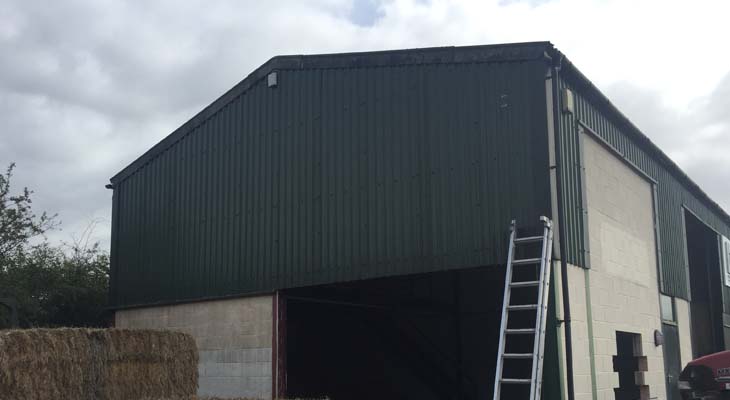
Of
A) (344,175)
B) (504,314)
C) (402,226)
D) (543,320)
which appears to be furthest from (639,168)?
(504,314)

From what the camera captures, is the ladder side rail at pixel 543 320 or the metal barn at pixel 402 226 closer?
the ladder side rail at pixel 543 320

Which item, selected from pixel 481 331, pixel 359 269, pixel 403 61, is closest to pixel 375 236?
pixel 359 269

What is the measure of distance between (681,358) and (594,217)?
22.0 feet

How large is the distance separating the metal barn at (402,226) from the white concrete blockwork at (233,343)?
0.15ft

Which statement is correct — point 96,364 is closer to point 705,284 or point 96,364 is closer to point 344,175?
point 344,175

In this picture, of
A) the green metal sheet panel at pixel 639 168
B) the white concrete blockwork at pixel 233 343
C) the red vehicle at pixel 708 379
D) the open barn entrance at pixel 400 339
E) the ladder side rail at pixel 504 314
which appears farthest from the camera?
the open barn entrance at pixel 400 339

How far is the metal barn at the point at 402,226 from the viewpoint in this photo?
43.4 ft

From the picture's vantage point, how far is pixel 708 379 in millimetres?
14086

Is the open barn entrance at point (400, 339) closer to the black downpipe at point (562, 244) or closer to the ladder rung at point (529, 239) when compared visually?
the black downpipe at point (562, 244)

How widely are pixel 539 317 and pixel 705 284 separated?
621 inches

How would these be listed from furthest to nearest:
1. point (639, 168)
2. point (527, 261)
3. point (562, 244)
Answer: point (639, 168)
point (562, 244)
point (527, 261)

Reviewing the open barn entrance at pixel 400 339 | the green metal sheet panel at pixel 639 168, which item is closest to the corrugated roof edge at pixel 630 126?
the green metal sheet panel at pixel 639 168

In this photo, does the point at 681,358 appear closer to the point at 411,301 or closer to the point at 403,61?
the point at 411,301

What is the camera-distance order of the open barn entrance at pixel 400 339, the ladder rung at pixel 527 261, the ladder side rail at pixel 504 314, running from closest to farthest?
the ladder side rail at pixel 504 314 → the ladder rung at pixel 527 261 → the open barn entrance at pixel 400 339
